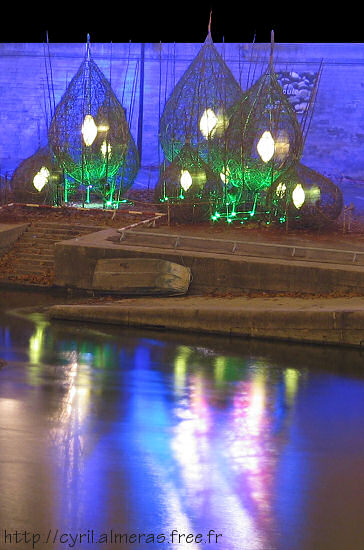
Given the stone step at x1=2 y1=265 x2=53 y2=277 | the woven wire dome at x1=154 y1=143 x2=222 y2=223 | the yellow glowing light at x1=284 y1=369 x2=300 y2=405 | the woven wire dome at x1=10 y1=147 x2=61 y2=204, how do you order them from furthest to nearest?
the woven wire dome at x1=10 y1=147 x2=61 y2=204 < the woven wire dome at x1=154 y1=143 x2=222 y2=223 < the stone step at x1=2 y1=265 x2=53 y2=277 < the yellow glowing light at x1=284 y1=369 x2=300 y2=405

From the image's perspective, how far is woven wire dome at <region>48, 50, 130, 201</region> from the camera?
56.5 ft

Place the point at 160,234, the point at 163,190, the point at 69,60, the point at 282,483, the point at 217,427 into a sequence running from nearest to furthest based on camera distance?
the point at 282,483 < the point at 217,427 < the point at 160,234 < the point at 163,190 < the point at 69,60

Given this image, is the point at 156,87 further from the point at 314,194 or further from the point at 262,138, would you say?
the point at 314,194

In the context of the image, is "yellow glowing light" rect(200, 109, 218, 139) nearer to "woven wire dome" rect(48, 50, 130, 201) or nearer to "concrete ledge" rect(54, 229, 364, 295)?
"woven wire dome" rect(48, 50, 130, 201)

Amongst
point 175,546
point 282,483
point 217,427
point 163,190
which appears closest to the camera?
point 175,546

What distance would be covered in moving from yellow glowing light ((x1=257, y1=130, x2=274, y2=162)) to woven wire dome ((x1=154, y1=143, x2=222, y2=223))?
98 centimetres

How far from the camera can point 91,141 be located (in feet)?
56.7

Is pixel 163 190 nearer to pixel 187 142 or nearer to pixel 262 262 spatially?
pixel 187 142

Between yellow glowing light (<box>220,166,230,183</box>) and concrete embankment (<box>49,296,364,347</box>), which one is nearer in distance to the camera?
concrete embankment (<box>49,296,364,347</box>)

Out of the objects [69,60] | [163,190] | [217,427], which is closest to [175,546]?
[217,427]

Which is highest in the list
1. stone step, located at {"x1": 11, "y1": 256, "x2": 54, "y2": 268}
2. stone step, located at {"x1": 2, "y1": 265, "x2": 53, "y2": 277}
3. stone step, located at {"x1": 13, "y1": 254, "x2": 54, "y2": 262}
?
stone step, located at {"x1": 13, "y1": 254, "x2": 54, "y2": 262}

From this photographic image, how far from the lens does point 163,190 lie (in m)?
16.7

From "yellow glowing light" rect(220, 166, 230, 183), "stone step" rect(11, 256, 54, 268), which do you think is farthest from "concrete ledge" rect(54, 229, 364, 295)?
"yellow glowing light" rect(220, 166, 230, 183)

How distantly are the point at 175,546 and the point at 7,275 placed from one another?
866 centimetres
